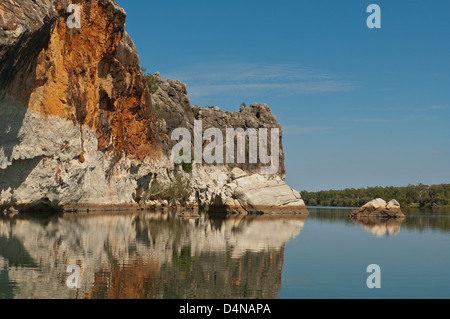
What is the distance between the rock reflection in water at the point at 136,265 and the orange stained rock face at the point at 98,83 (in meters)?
22.1

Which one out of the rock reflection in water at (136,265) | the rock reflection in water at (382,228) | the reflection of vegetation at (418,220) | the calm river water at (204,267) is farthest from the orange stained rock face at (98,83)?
the rock reflection in water at (382,228)

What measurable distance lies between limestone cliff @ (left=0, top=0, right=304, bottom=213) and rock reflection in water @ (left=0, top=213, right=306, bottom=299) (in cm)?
1399

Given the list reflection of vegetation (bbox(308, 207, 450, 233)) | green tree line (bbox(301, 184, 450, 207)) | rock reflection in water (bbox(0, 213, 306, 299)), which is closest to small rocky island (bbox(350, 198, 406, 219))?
reflection of vegetation (bbox(308, 207, 450, 233))

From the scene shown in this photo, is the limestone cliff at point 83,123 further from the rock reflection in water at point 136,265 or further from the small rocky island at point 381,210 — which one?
the rock reflection in water at point 136,265

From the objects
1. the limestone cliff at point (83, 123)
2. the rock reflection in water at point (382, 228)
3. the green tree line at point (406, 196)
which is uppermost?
the limestone cliff at point (83, 123)

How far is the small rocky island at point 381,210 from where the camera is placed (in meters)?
70.1

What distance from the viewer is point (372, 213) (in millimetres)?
72062

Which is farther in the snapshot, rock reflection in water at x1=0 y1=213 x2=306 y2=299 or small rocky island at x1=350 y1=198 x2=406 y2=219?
small rocky island at x1=350 y1=198 x2=406 y2=219

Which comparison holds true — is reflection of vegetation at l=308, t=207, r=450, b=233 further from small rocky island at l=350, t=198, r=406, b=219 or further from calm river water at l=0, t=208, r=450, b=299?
calm river water at l=0, t=208, r=450, b=299

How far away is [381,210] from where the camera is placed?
232ft

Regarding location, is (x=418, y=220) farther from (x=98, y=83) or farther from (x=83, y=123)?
(x=98, y=83)

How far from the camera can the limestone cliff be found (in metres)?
38.0
